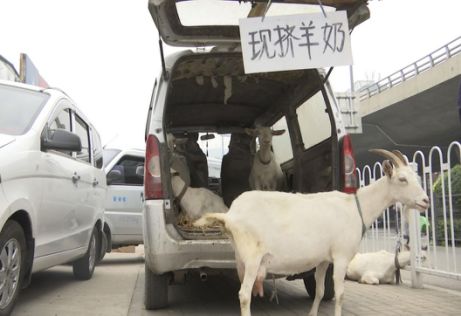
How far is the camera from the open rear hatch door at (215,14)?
4.58 metres

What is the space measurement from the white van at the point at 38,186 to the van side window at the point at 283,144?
266 cm

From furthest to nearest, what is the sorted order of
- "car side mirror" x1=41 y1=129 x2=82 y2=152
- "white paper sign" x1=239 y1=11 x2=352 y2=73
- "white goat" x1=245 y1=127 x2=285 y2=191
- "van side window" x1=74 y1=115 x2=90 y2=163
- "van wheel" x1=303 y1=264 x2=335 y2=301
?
"van side window" x1=74 y1=115 x2=90 y2=163, "white goat" x1=245 y1=127 x2=285 y2=191, "van wheel" x1=303 y1=264 x2=335 y2=301, "car side mirror" x1=41 y1=129 x2=82 y2=152, "white paper sign" x1=239 y1=11 x2=352 y2=73

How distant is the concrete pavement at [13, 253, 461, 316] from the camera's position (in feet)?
17.3

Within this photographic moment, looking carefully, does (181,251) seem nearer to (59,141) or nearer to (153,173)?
(153,173)

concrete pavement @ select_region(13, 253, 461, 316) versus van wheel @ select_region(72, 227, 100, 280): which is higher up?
van wheel @ select_region(72, 227, 100, 280)

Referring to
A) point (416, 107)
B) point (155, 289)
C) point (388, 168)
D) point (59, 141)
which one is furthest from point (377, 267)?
point (416, 107)

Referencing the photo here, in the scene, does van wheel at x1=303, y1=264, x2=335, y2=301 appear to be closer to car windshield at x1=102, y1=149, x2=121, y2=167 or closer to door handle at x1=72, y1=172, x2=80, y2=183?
door handle at x1=72, y1=172, x2=80, y2=183

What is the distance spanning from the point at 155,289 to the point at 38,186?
148cm

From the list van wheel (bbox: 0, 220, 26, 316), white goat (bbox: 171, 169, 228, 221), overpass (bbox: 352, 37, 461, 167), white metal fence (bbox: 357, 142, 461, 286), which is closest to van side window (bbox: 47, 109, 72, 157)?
van wheel (bbox: 0, 220, 26, 316)

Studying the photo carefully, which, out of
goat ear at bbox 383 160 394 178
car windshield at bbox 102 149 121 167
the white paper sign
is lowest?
goat ear at bbox 383 160 394 178

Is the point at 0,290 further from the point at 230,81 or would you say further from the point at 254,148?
the point at 254,148

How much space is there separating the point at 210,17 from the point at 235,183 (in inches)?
127

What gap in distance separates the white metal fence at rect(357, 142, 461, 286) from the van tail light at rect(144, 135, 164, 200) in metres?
3.35

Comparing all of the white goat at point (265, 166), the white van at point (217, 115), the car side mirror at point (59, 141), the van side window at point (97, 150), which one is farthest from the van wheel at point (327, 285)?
the van side window at point (97, 150)
